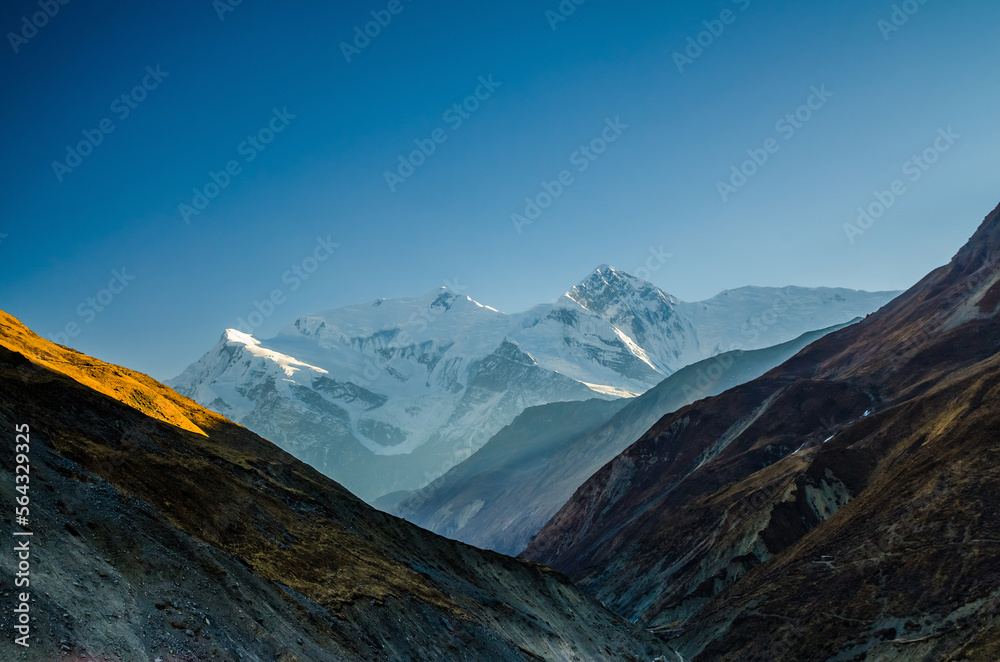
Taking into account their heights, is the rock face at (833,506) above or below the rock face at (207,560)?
below

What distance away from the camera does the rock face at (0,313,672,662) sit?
1134 inches

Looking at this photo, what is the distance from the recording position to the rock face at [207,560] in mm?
28812

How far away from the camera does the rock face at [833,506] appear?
204 feet

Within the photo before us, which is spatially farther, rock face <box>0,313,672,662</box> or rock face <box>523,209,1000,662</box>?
rock face <box>523,209,1000,662</box>

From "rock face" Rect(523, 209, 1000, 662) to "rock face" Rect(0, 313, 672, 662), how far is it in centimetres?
1926

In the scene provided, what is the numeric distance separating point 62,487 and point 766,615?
2507 inches

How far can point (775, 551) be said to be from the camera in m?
92.6

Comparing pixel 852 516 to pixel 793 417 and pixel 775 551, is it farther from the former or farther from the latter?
pixel 793 417

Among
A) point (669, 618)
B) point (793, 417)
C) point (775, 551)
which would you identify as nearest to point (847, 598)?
point (775, 551)

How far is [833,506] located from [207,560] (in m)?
83.6

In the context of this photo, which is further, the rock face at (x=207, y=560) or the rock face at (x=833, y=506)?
the rock face at (x=833, y=506)

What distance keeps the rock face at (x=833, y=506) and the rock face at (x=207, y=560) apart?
63.2 feet

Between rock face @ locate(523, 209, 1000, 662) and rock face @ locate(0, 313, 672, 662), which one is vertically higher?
rock face @ locate(0, 313, 672, 662)

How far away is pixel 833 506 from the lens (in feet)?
313
